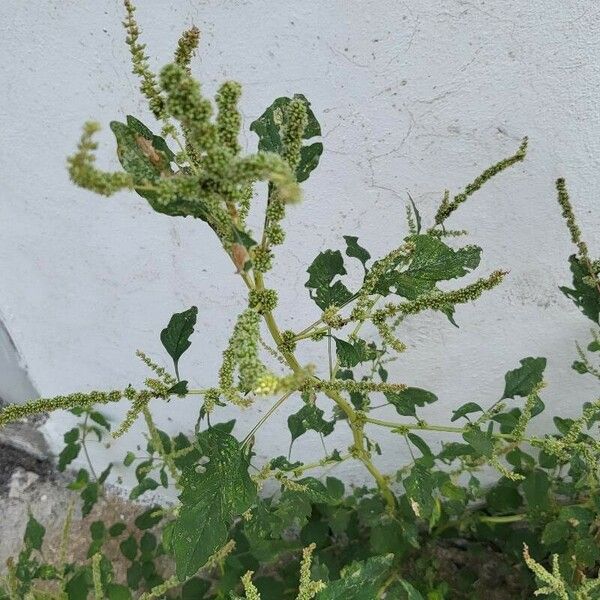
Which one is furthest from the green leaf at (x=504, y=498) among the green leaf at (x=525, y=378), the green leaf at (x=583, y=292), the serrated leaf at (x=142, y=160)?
the serrated leaf at (x=142, y=160)

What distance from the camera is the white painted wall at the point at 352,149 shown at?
90cm

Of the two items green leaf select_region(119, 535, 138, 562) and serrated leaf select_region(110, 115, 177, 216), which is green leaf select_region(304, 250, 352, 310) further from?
green leaf select_region(119, 535, 138, 562)

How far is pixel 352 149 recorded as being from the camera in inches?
39.6

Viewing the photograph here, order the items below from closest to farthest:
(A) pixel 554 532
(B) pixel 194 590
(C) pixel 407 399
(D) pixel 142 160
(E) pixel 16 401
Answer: (D) pixel 142 160 < (C) pixel 407 399 < (A) pixel 554 532 < (B) pixel 194 590 < (E) pixel 16 401

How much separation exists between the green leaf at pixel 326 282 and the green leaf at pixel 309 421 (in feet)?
0.91

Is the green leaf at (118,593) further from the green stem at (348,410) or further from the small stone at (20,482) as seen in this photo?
the small stone at (20,482)

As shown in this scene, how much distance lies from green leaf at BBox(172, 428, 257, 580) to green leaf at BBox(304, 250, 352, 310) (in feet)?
0.68

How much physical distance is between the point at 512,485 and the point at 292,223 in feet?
2.58

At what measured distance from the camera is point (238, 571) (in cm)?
132

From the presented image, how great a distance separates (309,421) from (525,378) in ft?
1.19

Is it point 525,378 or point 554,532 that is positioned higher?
point 525,378

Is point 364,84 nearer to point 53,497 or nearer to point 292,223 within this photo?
point 292,223

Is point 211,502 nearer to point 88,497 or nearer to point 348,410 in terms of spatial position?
point 348,410

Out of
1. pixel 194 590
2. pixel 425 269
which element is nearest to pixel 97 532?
pixel 194 590
